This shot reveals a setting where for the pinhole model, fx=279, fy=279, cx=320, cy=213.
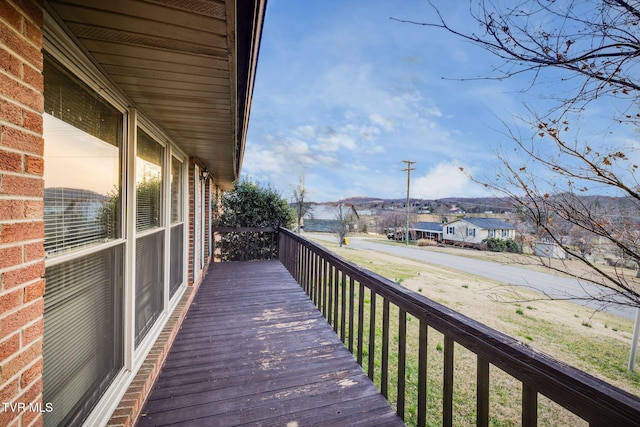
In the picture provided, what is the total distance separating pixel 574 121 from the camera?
218 centimetres

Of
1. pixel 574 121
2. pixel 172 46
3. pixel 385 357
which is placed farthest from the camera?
pixel 574 121

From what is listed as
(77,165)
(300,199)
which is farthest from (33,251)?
(300,199)

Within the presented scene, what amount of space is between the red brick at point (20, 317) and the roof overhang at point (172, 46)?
1063 mm

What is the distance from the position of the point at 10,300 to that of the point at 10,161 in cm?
41

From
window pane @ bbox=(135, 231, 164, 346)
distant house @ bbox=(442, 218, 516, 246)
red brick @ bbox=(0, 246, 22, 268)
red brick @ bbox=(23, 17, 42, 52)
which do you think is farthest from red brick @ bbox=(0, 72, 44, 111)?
distant house @ bbox=(442, 218, 516, 246)

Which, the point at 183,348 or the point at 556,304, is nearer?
the point at 183,348

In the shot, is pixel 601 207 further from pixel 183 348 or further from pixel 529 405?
pixel 183 348

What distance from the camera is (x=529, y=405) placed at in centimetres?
107

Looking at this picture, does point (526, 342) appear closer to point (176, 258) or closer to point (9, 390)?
point (176, 258)

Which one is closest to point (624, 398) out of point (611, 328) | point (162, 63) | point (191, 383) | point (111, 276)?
point (162, 63)

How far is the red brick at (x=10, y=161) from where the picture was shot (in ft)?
2.62

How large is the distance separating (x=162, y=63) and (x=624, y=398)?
2.15m

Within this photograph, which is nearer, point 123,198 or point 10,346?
point 10,346

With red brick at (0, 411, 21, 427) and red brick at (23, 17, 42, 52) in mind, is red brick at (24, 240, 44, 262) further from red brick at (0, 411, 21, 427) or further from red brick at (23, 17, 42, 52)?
red brick at (23, 17, 42, 52)
